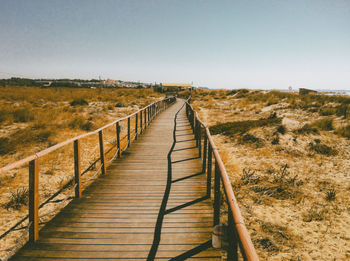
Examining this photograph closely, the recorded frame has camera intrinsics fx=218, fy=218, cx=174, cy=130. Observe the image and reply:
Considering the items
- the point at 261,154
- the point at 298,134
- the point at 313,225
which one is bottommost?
the point at 313,225

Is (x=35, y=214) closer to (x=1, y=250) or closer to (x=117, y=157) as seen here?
(x=1, y=250)

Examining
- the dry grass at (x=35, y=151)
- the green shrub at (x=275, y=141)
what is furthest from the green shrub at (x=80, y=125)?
the green shrub at (x=275, y=141)

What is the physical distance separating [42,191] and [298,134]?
34.5ft

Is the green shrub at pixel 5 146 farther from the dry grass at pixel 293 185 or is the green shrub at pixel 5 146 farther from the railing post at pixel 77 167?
the dry grass at pixel 293 185

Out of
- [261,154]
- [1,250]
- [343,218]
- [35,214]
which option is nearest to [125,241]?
[35,214]

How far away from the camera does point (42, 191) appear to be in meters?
5.81

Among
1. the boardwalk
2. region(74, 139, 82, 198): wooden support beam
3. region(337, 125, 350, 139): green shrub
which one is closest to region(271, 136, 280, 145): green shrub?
region(337, 125, 350, 139): green shrub

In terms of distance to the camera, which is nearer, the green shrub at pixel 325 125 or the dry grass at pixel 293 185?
the dry grass at pixel 293 185

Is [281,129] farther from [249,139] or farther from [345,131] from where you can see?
[345,131]

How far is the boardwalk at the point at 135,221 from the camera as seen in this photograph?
265cm

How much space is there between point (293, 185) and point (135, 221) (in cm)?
498

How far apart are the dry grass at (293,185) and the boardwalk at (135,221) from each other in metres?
1.44

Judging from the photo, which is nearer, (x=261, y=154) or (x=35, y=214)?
(x=35, y=214)

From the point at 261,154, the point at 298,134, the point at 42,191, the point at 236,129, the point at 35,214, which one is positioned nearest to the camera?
the point at 35,214
